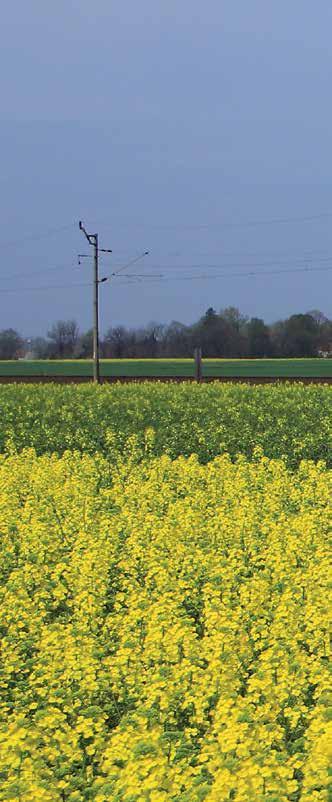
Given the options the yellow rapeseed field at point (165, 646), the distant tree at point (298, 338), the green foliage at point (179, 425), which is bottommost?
the yellow rapeseed field at point (165, 646)

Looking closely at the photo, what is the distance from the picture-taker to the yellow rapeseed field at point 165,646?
173 inches

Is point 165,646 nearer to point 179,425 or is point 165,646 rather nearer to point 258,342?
point 179,425

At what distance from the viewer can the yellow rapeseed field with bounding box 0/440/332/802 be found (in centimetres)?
439

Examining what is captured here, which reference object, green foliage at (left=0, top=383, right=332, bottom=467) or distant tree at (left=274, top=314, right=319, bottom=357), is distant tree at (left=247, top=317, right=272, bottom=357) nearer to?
distant tree at (left=274, top=314, right=319, bottom=357)

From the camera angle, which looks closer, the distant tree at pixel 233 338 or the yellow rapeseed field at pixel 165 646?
the yellow rapeseed field at pixel 165 646

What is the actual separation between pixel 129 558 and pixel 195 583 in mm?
916

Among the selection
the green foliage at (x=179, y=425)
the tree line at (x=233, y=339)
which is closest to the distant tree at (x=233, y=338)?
the tree line at (x=233, y=339)

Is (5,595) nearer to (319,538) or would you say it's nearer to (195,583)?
(195,583)

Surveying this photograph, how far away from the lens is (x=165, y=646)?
6.25 metres

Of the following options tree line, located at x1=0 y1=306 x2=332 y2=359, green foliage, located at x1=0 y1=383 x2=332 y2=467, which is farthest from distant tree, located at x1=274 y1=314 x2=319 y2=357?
green foliage, located at x1=0 y1=383 x2=332 y2=467

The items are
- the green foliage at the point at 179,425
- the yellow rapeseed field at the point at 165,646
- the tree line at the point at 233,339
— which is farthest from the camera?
the tree line at the point at 233,339

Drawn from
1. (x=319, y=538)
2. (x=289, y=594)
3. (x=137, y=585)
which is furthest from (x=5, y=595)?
(x=319, y=538)

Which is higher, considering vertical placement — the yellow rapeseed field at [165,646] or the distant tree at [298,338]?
the distant tree at [298,338]

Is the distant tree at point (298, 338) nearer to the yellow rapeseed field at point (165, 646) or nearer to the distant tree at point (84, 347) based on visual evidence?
the distant tree at point (84, 347)
